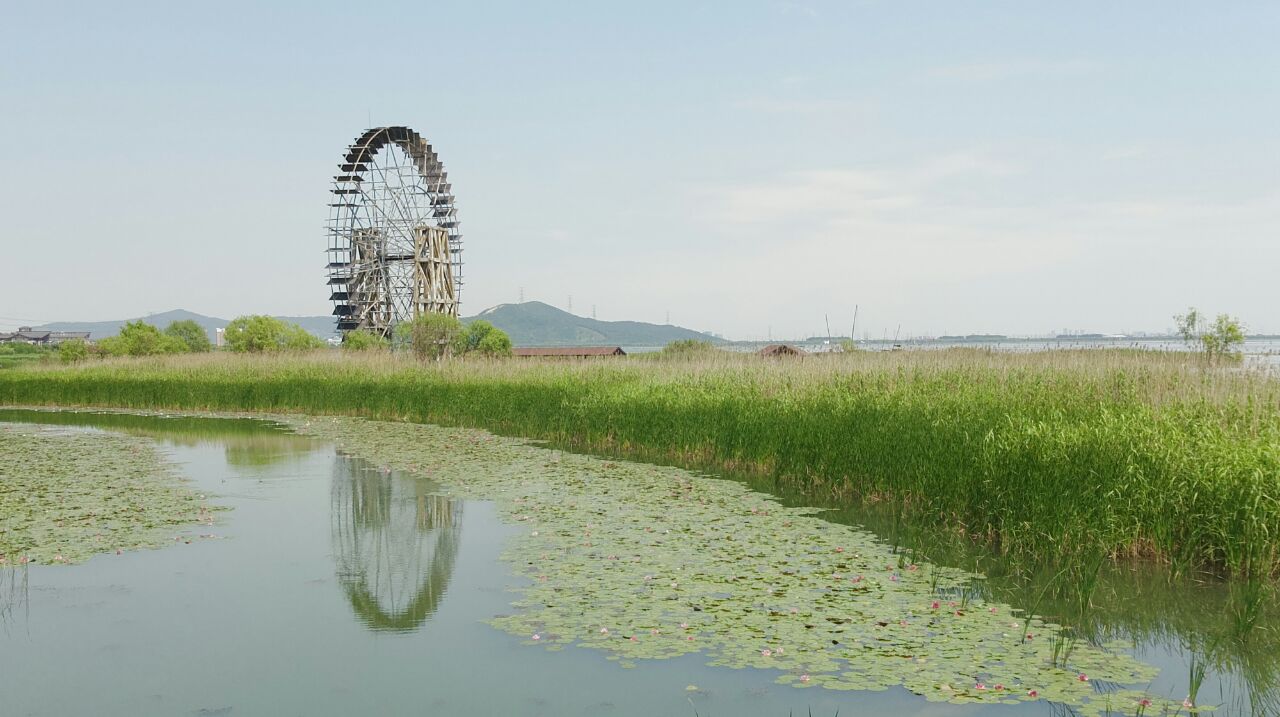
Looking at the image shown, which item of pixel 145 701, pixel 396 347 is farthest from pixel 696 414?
pixel 396 347

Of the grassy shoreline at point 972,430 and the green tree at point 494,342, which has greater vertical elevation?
the green tree at point 494,342

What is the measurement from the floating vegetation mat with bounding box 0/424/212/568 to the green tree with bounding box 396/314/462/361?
19.0 metres

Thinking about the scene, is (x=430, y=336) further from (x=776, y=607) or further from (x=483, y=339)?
(x=776, y=607)

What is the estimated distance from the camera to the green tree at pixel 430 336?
3562 cm

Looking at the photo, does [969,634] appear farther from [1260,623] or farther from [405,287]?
[405,287]

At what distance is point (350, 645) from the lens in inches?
237

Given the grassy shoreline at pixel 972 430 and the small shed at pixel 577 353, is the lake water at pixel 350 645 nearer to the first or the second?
the grassy shoreline at pixel 972 430

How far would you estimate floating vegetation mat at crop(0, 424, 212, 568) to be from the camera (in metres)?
8.60

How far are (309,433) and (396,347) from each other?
18270 mm

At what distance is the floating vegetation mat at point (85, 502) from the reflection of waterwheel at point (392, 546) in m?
1.65

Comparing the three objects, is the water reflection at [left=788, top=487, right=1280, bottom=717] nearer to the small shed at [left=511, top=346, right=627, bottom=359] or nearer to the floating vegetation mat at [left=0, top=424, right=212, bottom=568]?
the floating vegetation mat at [left=0, top=424, right=212, bottom=568]

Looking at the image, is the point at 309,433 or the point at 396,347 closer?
the point at 309,433

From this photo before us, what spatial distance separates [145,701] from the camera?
5.11 m

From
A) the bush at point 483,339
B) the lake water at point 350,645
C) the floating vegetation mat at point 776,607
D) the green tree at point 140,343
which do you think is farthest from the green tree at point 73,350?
the lake water at point 350,645
